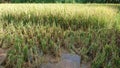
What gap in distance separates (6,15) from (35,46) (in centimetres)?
178

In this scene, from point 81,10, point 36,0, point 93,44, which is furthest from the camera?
point 36,0

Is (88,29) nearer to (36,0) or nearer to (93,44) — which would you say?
(93,44)

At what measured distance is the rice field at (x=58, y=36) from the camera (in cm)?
550

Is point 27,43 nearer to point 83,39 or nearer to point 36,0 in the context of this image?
point 83,39

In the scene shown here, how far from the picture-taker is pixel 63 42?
5.92 m

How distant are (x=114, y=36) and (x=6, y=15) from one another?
8.09 ft

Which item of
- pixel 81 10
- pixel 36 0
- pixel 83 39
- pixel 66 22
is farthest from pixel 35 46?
pixel 36 0

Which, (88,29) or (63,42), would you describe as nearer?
(63,42)

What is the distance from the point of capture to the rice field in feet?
18.1

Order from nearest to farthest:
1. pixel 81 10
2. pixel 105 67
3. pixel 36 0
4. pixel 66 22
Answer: pixel 105 67
pixel 66 22
pixel 81 10
pixel 36 0

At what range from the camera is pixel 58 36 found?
6094 mm

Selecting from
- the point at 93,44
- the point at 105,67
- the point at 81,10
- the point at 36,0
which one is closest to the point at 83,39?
the point at 93,44

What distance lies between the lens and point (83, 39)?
6.00 m

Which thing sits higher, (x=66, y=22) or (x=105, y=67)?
(x=66, y=22)
